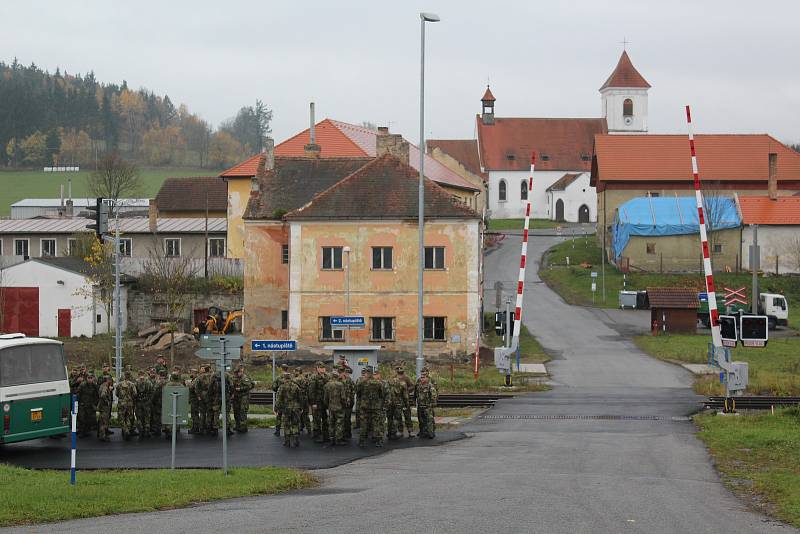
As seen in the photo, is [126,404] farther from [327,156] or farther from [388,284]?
[327,156]

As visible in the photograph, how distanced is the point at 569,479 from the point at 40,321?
40.5 m

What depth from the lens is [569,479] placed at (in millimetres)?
16031

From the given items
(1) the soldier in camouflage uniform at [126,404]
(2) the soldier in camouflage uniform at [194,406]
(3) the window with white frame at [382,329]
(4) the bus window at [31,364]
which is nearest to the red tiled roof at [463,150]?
(3) the window with white frame at [382,329]

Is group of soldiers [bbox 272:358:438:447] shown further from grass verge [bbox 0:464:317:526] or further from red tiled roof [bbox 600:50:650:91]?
red tiled roof [bbox 600:50:650:91]

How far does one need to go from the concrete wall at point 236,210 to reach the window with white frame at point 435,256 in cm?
2105

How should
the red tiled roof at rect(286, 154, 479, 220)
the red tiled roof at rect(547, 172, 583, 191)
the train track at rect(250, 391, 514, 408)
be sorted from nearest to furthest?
1. the train track at rect(250, 391, 514, 408)
2. the red tiled roof at rect(286, 154, 479, 220)
3. the red tiled roof at rect(547, 172, 583, 191)

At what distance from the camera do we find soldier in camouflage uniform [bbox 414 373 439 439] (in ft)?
71.0

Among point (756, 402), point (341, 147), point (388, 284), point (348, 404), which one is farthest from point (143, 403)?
point (341, 147)

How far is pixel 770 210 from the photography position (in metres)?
63.9

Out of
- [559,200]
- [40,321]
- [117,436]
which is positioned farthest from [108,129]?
[117,436]

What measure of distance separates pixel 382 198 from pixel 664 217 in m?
29.5

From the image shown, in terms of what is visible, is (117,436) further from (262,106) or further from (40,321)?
(262,106)

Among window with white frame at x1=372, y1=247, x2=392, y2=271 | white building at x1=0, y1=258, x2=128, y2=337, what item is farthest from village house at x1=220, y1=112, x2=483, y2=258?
window with white frame at x1=372, y1=247, x2=392, y2=271

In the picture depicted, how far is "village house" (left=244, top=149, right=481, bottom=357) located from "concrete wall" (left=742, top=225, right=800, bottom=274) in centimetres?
2717
